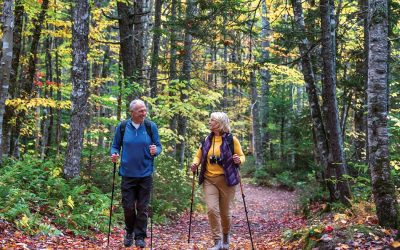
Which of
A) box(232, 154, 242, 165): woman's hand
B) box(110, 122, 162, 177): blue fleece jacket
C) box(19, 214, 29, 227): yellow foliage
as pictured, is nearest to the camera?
box(232, 154, 242, 165): woman's hand

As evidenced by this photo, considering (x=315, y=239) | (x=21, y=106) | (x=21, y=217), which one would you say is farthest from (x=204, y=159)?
(x=21, y=106)

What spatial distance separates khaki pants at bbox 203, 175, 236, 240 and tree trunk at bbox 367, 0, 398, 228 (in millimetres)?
2275

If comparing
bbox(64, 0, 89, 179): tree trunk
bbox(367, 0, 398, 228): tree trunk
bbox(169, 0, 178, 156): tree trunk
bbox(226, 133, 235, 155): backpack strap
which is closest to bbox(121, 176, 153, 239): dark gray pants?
bbox(226, 133, 235, 155): backpack strap

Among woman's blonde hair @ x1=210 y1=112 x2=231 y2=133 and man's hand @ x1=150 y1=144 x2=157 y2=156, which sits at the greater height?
woman's blonde hair @ x1=210 y1=112 x2=231 y2=133

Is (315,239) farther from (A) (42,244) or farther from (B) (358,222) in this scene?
(A) (42,244)

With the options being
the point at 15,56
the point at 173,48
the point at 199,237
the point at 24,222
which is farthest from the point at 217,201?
the point at 15,56

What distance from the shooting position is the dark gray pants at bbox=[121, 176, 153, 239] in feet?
22.2

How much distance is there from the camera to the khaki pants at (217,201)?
6633 mm

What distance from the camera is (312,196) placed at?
1199 cm

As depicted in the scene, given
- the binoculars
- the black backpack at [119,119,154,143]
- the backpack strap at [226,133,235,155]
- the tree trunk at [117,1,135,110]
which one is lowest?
the binoculars

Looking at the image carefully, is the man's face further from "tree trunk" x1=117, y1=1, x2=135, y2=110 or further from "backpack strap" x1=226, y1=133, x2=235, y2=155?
"tree trunk" x1=117, y1=1, x2=135, y2=110

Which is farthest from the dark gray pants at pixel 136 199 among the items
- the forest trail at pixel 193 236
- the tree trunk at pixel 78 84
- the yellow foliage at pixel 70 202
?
the tree trunk at pixel 78 84

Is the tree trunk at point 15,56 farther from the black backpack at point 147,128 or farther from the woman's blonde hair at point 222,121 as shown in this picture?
the woman's blonde hair at point 222,121

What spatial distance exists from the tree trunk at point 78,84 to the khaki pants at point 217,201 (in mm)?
4728
